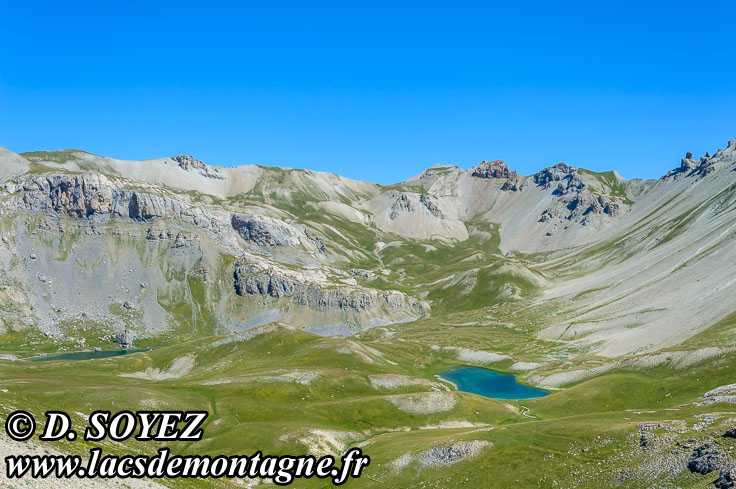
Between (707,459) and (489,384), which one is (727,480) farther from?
(489,384)

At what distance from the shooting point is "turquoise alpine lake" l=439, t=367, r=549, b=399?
151m

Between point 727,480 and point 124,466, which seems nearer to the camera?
point 727,480

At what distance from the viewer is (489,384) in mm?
167750

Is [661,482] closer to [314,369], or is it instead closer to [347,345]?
[314,369]

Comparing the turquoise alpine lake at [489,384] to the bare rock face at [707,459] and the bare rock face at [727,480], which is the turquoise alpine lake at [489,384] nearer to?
the bare rock face at [707,459]

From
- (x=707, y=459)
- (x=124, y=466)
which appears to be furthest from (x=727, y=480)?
(x=124, y=466)

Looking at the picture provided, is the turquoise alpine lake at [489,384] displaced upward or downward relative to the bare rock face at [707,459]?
downward

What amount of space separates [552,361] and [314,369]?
9425 cm

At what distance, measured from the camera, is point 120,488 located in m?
40.6

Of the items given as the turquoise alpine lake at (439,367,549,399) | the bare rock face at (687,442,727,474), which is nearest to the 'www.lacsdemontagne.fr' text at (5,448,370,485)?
the bare rock face at (687,442,727,474)

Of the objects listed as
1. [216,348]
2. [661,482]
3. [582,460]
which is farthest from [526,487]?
[216,348]

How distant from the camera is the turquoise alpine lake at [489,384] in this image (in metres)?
151

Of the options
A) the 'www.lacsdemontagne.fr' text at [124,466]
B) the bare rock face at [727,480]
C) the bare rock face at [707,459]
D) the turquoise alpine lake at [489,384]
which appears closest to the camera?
the 'www.lacsdemontagne.fr' text at [124,466]

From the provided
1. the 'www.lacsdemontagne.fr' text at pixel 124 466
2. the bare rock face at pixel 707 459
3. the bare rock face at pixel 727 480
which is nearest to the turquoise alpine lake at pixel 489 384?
the bare rock face at pixel 707 459
